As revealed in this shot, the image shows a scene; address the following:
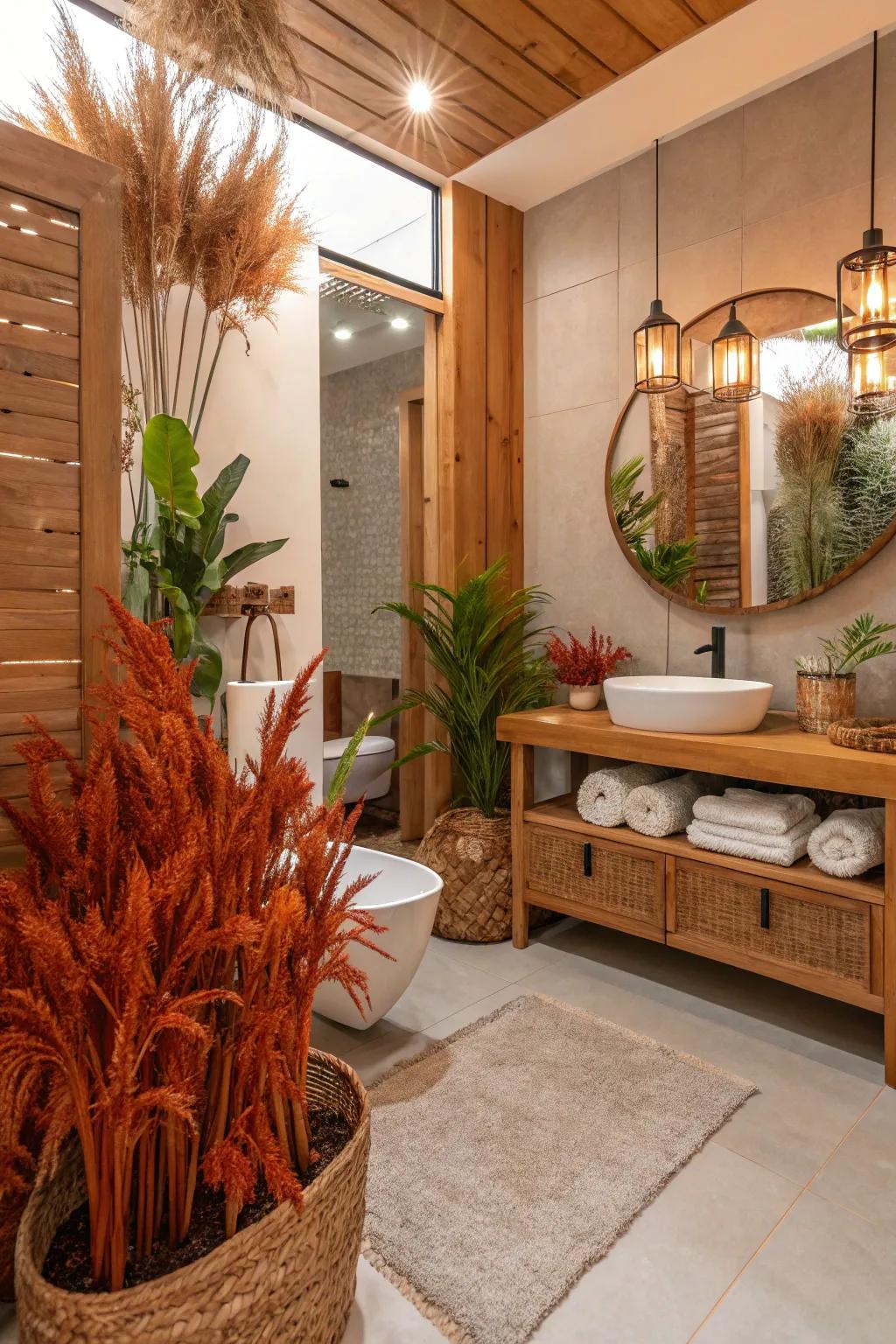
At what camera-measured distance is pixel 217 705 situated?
2342mm

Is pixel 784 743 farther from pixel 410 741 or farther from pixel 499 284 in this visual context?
pixel 499 284

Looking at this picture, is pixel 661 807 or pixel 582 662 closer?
pixel 661 807

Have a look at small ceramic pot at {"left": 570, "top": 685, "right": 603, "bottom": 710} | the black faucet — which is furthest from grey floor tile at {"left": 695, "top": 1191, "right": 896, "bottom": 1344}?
small ceramic pot at {"left": 570, "top": 685, "right": 603, "bottom": 710}

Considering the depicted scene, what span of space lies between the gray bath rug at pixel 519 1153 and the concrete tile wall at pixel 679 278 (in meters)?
1.27

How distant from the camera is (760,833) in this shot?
6.95 feet

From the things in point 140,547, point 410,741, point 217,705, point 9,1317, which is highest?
point 140,547

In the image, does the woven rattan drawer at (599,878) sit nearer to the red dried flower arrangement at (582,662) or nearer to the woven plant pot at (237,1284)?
the red dried flower arrangement at (582,662)

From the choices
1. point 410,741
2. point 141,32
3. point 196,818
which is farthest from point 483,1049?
point 141,32

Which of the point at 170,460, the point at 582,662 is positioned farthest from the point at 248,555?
the point at 582,662

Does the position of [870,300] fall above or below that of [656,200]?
below

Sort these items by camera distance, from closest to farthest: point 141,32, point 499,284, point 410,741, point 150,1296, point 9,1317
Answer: point 150,1296 < point 9,1317 < point 141,32 < point 499,284 < point 410,741

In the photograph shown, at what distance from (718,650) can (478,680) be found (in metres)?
0.82

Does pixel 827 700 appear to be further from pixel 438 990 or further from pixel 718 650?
pixel 438 990

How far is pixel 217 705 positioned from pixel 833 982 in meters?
1.80
